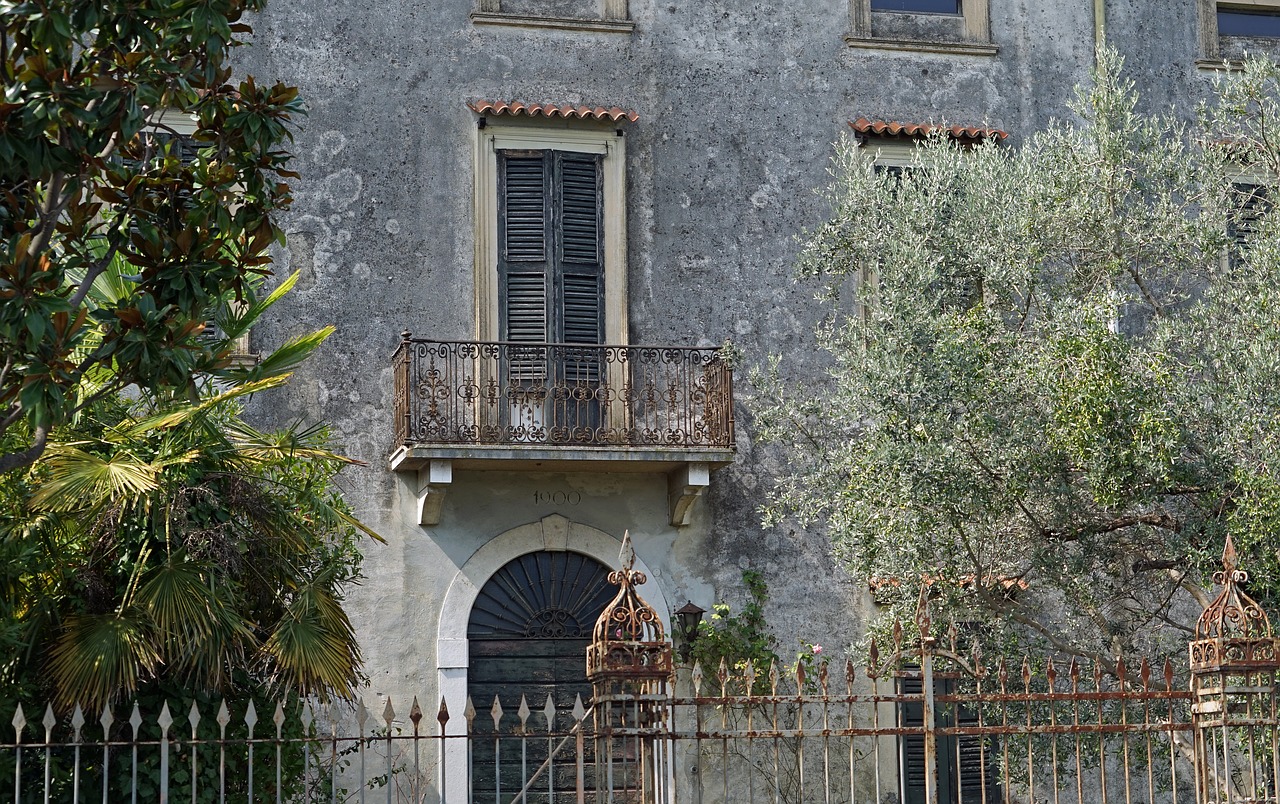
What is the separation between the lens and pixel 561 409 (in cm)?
1280

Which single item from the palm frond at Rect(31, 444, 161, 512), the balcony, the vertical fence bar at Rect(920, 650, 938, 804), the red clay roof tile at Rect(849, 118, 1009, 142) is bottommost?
the vertical fence bar at Rect(920, 650, 938, 804)

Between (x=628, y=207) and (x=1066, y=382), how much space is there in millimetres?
4925

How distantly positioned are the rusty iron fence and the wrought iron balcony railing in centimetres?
201

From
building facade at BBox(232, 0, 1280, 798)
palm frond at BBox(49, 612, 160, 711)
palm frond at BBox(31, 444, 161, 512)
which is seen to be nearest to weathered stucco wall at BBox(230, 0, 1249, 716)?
building facade at BBox(232, 0, 1280, 798)

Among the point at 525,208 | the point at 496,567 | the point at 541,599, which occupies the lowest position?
the point at 541,599

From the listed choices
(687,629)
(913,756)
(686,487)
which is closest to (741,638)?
(687,629)

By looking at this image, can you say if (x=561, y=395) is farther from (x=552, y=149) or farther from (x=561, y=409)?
(x=552, y=149)

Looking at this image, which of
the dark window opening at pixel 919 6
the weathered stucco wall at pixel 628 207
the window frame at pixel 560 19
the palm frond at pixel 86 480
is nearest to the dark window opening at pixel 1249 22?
the weathered stucco wall at pixel 628 207

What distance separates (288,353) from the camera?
9367 millimetres

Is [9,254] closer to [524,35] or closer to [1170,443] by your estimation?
[1170,443]

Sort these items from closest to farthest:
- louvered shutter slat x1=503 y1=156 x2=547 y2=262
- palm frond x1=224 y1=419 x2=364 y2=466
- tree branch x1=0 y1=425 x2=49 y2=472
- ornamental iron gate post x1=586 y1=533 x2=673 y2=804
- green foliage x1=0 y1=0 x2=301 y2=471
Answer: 1. green foliage x1=0 y1=0 x2=301 y2=471
2. tree branch x1=0 y1=425 x2=49 y2=472
3. ornamental iron gate post x1=586 y1=533 x2=673 y2=804
4. palm frond x1=224 y1=419 x2=364 y2=466
5. louvered shutter slat x1=503 y1=156 x2=547 y2=262

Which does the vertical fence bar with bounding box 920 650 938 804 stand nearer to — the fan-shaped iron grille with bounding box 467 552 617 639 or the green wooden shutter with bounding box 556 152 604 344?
the fan-shaped iron grille with bounding box 467 552 617 639

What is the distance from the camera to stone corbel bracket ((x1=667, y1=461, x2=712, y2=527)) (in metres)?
12.6

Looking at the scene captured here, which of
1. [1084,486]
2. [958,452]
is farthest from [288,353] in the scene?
[1084,486]
